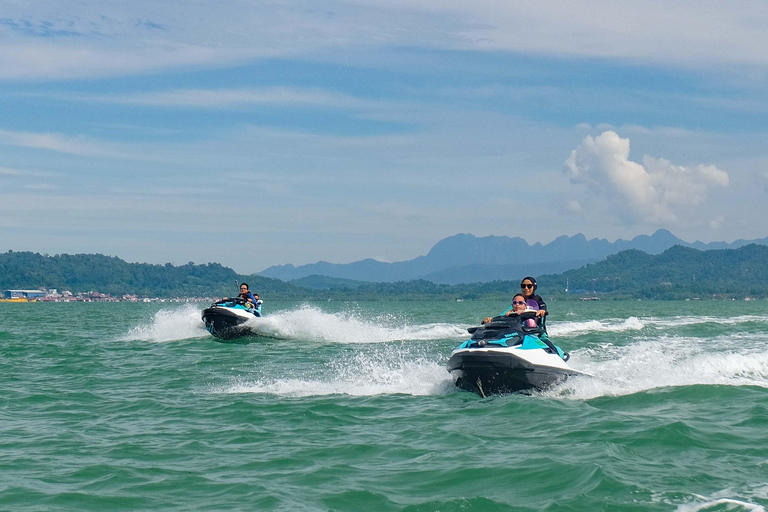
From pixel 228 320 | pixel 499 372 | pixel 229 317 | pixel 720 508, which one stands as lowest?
pixel 720 508

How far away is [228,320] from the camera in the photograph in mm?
28219

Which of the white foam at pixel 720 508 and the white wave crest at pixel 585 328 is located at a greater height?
the white foam at pixel 720 508

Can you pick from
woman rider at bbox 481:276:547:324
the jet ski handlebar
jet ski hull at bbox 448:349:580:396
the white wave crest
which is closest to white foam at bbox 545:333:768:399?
jet ski hull at bbox 448:349:580:396

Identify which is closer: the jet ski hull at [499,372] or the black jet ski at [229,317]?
the jet ski hull at [499,372]

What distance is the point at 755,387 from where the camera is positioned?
48.3 ft

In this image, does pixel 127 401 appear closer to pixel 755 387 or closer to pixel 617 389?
pixel 617 389

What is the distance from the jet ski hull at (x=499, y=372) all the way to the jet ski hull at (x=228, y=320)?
15386 mm

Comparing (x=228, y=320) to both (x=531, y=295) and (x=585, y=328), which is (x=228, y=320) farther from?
(x=585, y=328)

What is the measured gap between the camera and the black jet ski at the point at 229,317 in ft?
92.4

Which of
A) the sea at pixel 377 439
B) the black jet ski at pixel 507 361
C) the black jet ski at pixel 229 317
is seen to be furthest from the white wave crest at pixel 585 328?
the black jet ski at pixel 507 361

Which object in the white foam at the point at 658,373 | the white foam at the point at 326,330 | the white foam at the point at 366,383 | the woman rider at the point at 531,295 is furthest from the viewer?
the white foam at the point at 326,330

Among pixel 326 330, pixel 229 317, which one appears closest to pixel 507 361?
pixel 229 317

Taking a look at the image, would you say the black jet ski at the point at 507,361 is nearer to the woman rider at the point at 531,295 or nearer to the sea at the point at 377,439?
the sea at the point at 377,439

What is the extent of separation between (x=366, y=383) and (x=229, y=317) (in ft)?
43.6
